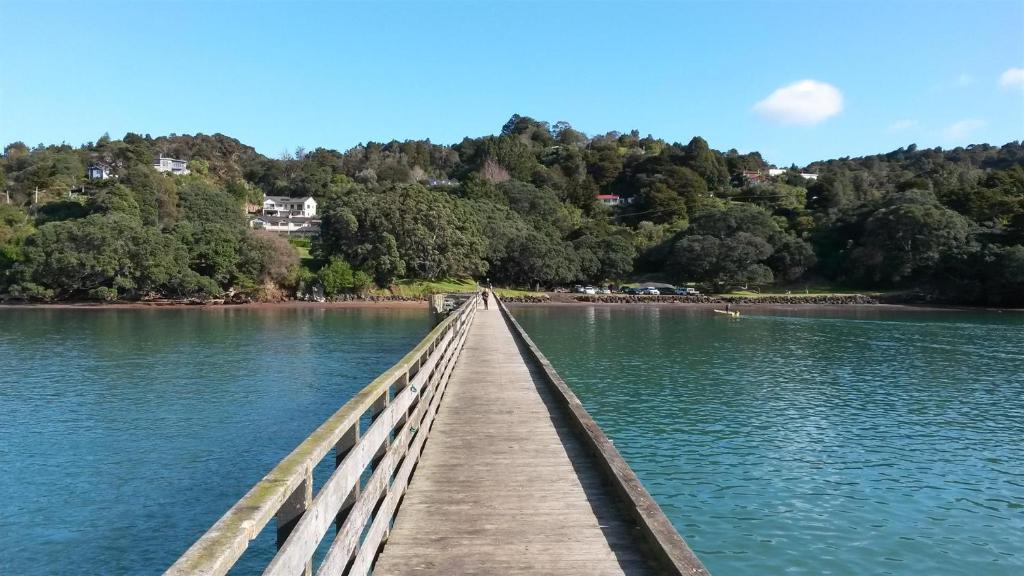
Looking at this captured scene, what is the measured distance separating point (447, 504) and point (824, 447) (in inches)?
455

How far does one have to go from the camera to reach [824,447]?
15188mm

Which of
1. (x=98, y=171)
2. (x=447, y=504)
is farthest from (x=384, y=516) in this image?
(x=98, y=171)

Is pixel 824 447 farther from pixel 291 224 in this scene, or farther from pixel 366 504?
pixel 291 224

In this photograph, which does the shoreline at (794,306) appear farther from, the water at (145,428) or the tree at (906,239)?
the water at (145,428)

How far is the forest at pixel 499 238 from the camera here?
212ft

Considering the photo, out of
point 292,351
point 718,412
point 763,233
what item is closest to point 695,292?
point 763,233

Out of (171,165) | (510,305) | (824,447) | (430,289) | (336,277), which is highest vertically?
(171,165)

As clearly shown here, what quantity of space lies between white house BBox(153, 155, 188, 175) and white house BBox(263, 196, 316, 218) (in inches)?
797

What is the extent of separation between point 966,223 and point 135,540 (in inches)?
3392

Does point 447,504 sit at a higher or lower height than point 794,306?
lower

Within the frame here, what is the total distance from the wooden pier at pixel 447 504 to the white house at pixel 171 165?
129847 mm

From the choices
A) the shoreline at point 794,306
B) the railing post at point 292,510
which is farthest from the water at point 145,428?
the shoreline at point 794,306

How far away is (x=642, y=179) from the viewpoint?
12312 cm

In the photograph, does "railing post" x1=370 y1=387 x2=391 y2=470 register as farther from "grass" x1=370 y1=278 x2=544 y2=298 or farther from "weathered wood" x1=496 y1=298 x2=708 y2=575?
"grass" x1=370 y1=278 x2=544 y2=298
